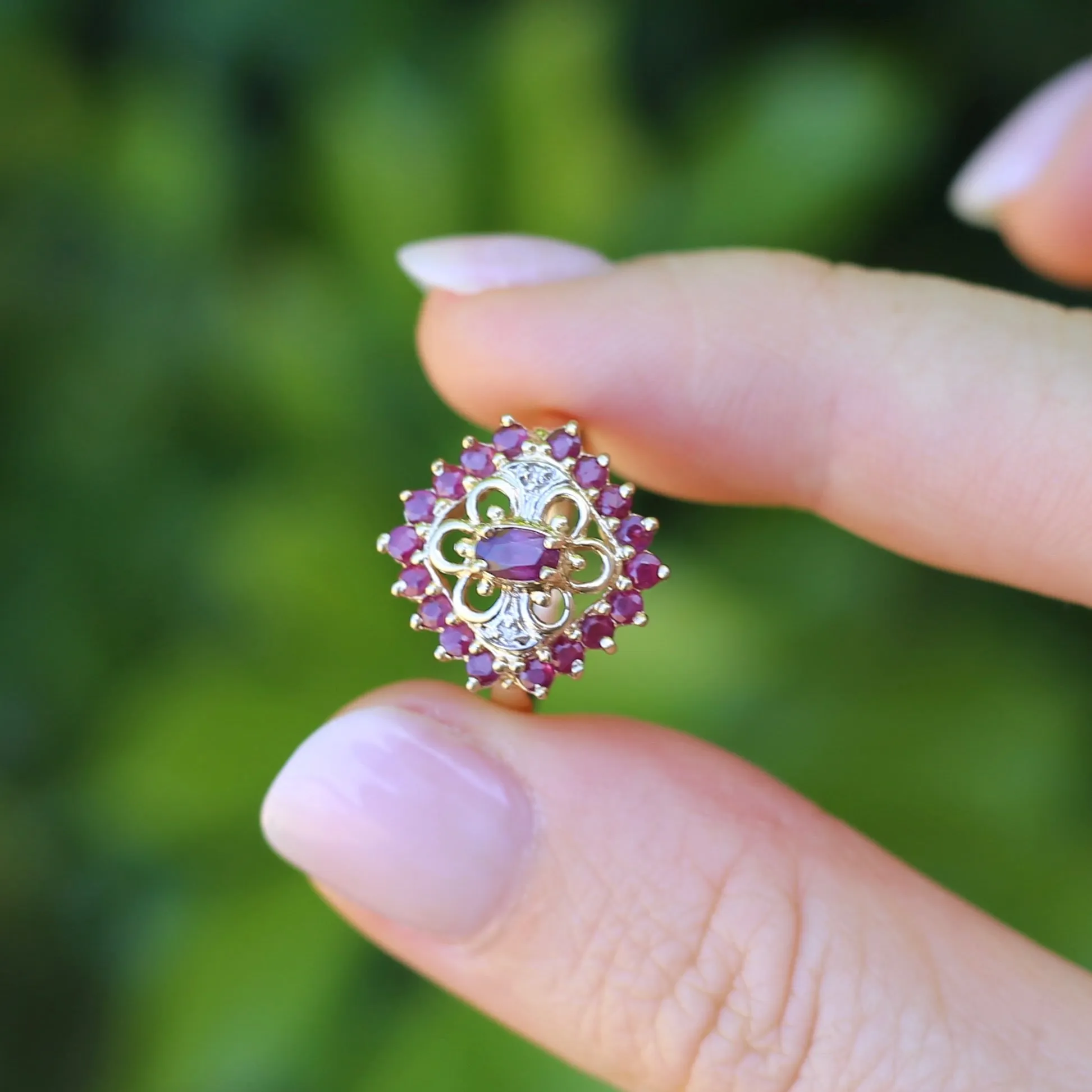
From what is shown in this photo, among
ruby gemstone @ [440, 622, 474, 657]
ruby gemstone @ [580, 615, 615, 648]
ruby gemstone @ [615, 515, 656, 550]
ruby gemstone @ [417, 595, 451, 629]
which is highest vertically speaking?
ruby gemstone @ [615, 515, 656, 550]

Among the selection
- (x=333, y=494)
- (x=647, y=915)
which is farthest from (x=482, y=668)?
(x=333, y=494)

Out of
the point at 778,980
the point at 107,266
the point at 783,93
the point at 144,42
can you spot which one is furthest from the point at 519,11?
the point at 778,980

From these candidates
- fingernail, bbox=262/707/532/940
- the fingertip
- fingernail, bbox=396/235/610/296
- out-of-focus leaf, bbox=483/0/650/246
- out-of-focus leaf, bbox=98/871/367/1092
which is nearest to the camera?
fingernail, bbox=262/707/532/940

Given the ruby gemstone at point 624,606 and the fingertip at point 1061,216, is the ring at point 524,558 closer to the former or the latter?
the ruby gemstone at point 624,606

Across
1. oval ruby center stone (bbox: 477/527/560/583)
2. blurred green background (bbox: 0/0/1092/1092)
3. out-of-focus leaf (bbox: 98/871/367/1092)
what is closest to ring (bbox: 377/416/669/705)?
oval ruby center stone (bbox: 477/527/560/583)

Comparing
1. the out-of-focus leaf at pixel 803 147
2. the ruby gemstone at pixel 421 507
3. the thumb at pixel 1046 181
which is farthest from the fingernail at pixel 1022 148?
the ruby gemstone at pixel 421 507

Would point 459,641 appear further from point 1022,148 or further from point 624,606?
point 1022,148

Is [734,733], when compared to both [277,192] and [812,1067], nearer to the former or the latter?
[812,1067]

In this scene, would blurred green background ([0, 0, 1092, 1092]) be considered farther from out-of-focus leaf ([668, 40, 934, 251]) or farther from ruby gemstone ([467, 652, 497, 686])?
ruby gemstone ([467, 652, 497, 686])

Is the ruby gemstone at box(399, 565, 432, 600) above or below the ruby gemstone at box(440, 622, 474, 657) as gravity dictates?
above
